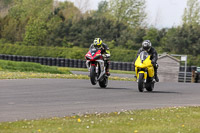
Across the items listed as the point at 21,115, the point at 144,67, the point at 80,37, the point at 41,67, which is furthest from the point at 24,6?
the point at 21,115

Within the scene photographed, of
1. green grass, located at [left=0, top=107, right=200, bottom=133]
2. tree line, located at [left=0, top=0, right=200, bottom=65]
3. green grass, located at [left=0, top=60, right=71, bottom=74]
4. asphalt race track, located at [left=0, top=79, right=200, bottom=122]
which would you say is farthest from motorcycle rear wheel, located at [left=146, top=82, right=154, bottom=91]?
tree line, located at [left=0, top=0, right=200, bottom=65]

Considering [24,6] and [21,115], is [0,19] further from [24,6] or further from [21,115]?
[21,115]

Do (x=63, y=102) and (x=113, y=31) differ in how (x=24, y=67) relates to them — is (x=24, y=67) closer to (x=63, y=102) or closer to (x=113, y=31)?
(x=63, y=102)

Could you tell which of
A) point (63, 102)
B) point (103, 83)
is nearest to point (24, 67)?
Answer: point (103, 83)

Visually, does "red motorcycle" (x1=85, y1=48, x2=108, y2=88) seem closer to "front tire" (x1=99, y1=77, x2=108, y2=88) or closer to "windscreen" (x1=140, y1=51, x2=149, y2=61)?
"front tire" (x1=99, y1=77, x2=108, y2=88)

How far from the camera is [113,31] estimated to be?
66.3 meters

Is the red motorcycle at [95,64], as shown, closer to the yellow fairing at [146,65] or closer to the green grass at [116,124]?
the yellow fairing at [146,65]

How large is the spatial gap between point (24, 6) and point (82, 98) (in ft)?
246

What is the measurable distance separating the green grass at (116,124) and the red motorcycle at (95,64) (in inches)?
274

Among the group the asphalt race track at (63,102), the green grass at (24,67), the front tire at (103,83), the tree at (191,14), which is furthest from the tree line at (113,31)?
the asphalt race track at (63,102)

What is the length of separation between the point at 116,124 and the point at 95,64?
29.7ft

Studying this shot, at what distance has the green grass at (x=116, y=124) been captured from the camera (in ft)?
26.2

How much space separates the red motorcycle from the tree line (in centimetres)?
4066

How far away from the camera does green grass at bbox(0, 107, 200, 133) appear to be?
8.00 metres
